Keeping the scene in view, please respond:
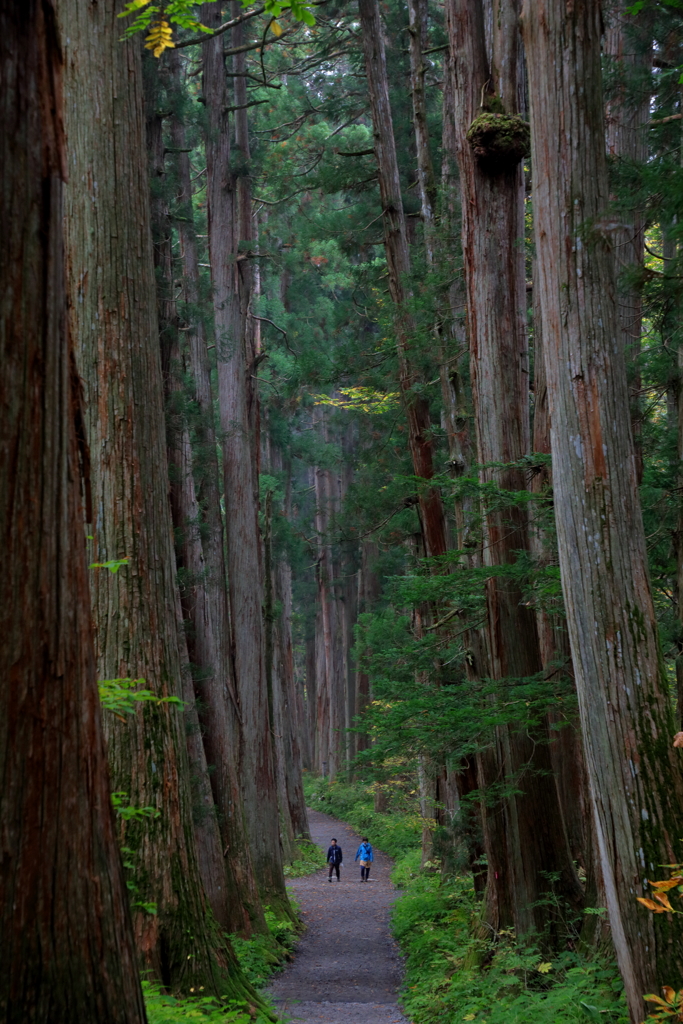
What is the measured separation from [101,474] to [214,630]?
7.72m

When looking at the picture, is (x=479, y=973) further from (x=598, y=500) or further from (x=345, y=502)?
(x=345, y=502)

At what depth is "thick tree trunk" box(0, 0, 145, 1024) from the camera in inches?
100.0

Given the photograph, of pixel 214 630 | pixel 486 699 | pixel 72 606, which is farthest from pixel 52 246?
pixel 214 630

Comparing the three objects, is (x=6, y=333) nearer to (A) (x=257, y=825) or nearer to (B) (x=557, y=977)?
(B) (x=557, y=977)

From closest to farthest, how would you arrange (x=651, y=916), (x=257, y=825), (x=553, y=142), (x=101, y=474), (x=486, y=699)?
(x=651, y=916), (x=553, y=142), (x=101, y=474), (x=486, y=699), (x=257, y=825)

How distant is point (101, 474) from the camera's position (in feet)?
19.2

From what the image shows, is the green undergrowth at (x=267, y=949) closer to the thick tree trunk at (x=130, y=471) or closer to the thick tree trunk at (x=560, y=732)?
the thick tree trunk at (x=560, y=732)

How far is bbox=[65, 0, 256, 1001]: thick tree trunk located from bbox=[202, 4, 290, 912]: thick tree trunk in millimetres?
8825

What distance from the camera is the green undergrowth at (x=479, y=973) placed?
6336 mm

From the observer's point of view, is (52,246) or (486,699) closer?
(52,246)

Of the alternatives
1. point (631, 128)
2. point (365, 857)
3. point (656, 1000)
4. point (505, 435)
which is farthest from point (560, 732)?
point (365, 857)

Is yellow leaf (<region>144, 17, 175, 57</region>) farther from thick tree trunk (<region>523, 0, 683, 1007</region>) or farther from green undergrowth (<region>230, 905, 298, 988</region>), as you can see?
green undergrowth (<region>230, 905, 298, 988</region>)

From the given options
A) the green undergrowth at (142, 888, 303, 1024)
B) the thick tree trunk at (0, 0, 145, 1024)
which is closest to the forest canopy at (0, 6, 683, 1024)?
the thick tree trunk at (0, 0, 145, 1024)

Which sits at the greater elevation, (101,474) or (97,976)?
(101,474)
